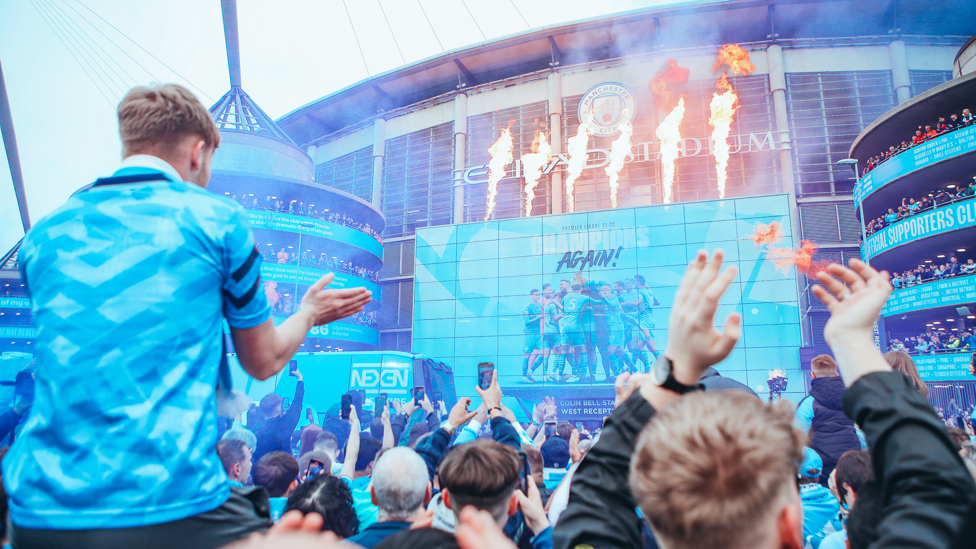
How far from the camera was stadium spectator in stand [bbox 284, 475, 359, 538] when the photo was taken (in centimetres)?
284

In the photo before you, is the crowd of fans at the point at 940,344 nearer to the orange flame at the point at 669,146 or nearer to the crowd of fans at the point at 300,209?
the orange flame at the point at 669,146

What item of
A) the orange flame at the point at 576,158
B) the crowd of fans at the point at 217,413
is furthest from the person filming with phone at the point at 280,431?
the orange flame at the point at 576,158

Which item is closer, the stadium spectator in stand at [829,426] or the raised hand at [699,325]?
the raised hand at [699,325]

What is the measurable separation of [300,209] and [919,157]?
29.5 metres

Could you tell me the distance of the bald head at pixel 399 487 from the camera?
261 centimetres

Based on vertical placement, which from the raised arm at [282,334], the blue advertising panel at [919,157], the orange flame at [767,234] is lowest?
the raised arm at [282,334]

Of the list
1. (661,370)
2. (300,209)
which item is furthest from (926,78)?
(661,370)

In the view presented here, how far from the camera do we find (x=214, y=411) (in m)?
1.40

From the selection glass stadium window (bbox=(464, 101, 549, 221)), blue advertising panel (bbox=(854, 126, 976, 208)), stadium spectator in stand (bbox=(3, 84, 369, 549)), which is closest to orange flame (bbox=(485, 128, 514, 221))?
glass stadium window (bbox=(464, 101, 549, 221))

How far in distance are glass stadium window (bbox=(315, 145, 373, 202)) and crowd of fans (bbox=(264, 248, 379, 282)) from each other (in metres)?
6.34

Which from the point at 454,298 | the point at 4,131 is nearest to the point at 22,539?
the point at 4,131

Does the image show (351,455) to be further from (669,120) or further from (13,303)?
(13,303)

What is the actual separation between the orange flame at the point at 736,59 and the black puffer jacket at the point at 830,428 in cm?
2960

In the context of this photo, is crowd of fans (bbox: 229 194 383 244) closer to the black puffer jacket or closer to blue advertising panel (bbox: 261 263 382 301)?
blue advertising panel (bbox: 261 263 382 301)
